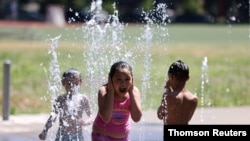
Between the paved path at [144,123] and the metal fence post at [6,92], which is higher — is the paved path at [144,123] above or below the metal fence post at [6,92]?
below

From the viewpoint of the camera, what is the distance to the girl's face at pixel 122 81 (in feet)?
19.5

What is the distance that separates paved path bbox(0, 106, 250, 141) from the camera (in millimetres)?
9898

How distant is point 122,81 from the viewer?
594 cm

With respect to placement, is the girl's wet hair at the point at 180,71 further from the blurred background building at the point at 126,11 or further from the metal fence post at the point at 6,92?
the blurred background building at the point at 126,11

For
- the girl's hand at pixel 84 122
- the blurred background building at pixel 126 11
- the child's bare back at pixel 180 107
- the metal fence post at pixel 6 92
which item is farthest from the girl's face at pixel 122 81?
the blurred background building at pixel 126 11

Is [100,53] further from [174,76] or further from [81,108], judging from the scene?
[174,76]

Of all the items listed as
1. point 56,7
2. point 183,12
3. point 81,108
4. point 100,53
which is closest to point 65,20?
point 56,7

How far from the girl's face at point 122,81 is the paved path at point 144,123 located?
313 cm


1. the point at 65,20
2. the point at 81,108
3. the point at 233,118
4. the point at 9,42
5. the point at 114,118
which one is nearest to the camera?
the point at 114,118

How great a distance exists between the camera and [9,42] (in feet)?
98.8

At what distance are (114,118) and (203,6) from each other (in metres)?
65.2

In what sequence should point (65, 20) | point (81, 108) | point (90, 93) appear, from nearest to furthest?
point (81, 108), point (90, 93), point (65, 20)

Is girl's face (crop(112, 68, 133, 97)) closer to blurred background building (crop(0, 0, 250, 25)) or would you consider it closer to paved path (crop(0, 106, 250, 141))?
paved path (crop(0, 106, 250, 141))

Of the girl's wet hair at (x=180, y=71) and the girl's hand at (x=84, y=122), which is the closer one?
the girl's wet hair at (x=180, y=71)
